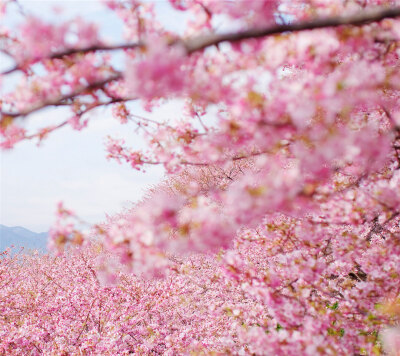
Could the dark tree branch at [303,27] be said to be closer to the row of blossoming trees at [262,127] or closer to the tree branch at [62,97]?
the row of blossoming trees at [262,127]

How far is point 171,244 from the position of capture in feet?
7.47

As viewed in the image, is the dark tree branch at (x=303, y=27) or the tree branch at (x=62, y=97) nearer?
the dark tree branch at (x=303, y=27)

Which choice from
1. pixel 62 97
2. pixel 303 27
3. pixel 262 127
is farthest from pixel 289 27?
pixel 62 97

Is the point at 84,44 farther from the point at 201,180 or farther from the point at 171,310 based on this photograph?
the point at 201,180

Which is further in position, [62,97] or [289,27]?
[62,97]

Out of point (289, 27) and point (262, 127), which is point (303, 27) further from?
point (262, 127)

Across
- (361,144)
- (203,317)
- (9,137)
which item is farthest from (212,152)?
(203,317)

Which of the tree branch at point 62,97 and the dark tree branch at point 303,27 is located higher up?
the dark tree branch at point 303,27

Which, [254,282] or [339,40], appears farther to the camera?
[254,282]

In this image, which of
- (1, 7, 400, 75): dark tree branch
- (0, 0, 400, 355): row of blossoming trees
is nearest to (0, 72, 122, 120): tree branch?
(0, 0, 400, 355): row of blossoming trees

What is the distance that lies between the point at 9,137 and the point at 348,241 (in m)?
3.53

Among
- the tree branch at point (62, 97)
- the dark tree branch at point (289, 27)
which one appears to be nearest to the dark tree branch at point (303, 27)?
the dark tree branch at point (289, 27)

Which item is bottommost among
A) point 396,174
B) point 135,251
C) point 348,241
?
point 135,251

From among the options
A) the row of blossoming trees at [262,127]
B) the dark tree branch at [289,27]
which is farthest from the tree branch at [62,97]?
the dark tree branch at [289,27]
